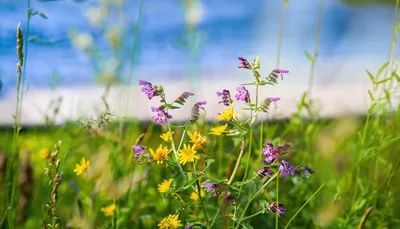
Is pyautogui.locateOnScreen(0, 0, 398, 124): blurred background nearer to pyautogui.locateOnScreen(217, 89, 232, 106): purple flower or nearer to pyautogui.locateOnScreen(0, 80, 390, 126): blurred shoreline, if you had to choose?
pyautogui.locateOnScreen(0, 80, 390, 126): blurred shoreline

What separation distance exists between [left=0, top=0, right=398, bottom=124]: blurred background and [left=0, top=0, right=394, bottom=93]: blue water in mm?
11

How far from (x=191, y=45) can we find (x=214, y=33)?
16.9 ft

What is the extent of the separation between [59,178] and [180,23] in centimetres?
612

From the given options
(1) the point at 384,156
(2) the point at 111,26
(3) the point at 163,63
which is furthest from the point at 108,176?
(3) the point at 163,63

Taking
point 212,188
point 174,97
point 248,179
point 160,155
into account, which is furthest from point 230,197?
point 174,97

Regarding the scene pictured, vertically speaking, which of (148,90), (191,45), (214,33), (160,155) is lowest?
(160,155)

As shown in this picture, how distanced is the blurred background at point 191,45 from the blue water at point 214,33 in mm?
11

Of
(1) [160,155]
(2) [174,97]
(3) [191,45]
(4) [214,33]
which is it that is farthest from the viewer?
(4) [214,33]

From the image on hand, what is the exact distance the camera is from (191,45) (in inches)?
84.5

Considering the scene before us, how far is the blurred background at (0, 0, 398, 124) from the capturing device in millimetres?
2707

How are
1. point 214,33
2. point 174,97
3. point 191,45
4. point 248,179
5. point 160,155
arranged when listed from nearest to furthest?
point 160,155, point 248,179, point 191,45, point 174,97, point 214,33

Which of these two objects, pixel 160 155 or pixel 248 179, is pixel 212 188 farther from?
pixel 248 179

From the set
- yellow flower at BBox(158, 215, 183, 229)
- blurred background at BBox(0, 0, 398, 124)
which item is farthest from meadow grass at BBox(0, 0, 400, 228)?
blurred background at BBox(0, 0, 398, 124)

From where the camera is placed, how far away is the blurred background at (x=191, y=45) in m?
2.71
